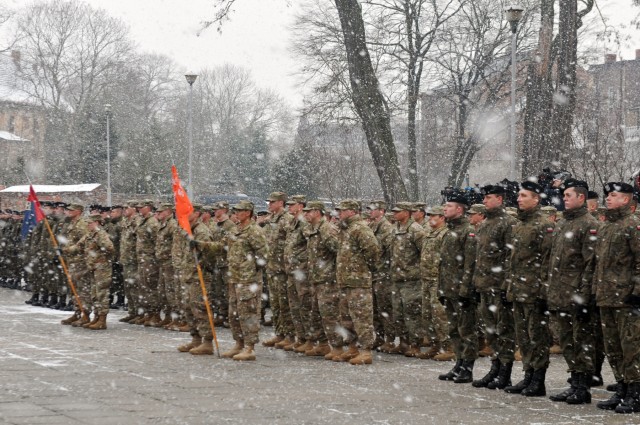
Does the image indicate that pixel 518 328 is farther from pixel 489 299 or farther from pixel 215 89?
pixel 215 89

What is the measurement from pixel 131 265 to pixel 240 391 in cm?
896

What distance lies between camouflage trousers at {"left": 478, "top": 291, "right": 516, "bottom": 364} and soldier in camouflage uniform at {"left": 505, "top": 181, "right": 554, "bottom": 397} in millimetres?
242

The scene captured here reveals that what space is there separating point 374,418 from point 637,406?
7.91 feet

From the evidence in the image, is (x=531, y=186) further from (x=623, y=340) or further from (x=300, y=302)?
(x=300, y=302)

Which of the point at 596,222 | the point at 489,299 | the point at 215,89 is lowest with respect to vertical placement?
the point at 489,299

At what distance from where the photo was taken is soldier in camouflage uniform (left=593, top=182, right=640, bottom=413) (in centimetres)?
928

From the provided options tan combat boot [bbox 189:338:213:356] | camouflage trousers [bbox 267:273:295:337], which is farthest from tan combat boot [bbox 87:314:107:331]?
tan combat boot [bbox 189:338:213:356]

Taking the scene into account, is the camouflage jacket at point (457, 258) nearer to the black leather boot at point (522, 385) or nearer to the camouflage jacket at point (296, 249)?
the black leather boot at point (522, 385)

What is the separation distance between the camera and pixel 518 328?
10469mm

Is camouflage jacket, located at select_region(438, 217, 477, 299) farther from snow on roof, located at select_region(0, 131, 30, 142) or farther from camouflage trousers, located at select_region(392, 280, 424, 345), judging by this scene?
snow on roof, located at select_region(0, 131, 30, 142)

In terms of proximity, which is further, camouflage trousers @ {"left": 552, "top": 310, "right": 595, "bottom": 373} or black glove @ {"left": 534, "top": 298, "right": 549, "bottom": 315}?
black glove @ {"left": 534, "top": 298, "right": 549, "bottom": 315}

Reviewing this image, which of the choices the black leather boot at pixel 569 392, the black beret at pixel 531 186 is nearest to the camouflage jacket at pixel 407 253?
the black beret at pixel 531 186

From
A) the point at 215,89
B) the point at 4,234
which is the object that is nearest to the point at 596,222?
the point at 4,234

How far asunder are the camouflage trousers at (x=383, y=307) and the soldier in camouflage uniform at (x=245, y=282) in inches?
86.2
